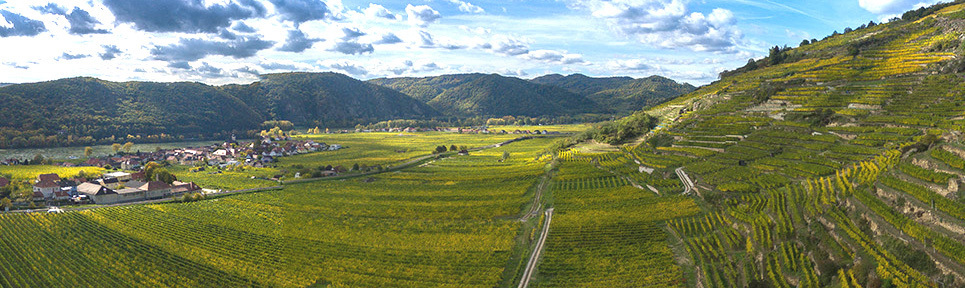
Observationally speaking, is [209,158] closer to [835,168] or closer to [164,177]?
[164,177]

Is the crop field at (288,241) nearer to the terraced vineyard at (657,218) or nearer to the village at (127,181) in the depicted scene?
the terraced vineyard at (657,218)

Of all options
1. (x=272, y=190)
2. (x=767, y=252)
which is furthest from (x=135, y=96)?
(x=767, y=252)

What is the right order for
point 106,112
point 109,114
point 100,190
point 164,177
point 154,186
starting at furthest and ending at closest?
point 106,112 → point 109,114 → point 164,177 → point 154,186 → point 100,190

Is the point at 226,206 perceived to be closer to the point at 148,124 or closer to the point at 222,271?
the point at 222,271

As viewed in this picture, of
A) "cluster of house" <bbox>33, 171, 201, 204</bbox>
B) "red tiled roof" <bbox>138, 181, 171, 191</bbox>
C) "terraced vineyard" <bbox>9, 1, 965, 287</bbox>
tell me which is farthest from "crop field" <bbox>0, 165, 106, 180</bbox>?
"terraced vineyard" <bbox>9, 1, 965, 287</bbox>

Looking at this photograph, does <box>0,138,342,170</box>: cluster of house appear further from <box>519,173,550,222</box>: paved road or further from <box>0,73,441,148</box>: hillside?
<box>519,173,550,222</box>: paved road

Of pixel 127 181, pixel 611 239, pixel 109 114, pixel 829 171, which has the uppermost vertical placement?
pixel 109 114

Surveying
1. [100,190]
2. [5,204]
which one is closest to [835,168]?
[100,190]
